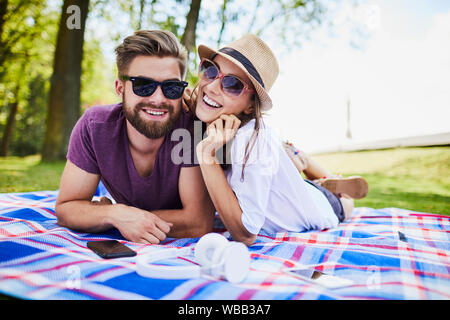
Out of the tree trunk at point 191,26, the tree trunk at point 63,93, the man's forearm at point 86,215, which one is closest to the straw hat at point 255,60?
the man's forearm at point 86,215

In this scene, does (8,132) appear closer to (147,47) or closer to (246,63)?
(147,47)

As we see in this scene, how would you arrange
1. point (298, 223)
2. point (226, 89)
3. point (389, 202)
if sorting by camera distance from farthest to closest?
point (389, 202) → point (298, 223) → point (226, 89)

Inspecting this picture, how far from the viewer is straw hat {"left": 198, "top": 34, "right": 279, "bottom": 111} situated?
2406mm

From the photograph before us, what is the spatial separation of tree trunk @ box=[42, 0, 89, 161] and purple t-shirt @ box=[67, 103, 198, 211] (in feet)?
25.6

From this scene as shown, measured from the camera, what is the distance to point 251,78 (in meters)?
2.37

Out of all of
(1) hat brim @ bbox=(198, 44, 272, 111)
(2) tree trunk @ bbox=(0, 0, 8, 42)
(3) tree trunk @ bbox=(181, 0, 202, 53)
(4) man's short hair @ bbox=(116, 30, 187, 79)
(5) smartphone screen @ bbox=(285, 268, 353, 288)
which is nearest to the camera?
(5) smartphone screen @ bbox=(285, 268, 353, 288)

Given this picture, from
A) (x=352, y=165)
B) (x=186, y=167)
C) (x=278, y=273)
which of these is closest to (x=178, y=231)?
(x=186, y=167)

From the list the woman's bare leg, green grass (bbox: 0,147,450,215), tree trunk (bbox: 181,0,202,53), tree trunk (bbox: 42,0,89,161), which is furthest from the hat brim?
tree trunk (bbox: 42,0,89,161)

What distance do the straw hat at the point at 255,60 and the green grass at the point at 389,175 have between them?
11.5 feet

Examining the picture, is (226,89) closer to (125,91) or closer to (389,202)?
(125,91)

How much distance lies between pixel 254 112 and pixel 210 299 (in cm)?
154

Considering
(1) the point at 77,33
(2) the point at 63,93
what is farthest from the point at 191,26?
(2) the point at 63,93

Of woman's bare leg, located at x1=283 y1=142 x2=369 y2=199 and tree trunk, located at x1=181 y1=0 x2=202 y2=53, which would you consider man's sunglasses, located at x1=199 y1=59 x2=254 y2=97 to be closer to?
woman's bare leg, located at x1=283 y1=142 x2=369 y2=199

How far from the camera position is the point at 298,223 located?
116 inches
